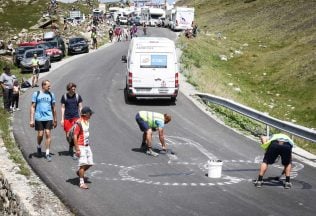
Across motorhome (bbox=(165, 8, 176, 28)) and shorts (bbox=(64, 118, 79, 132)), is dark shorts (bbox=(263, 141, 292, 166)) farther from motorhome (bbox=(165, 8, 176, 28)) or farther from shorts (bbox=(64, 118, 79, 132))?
motorhome (bbox=(165, 8, 176, 28))

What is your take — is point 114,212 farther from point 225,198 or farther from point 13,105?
point 13,105

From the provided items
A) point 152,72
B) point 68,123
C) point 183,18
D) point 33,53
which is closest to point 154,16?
point 183,18

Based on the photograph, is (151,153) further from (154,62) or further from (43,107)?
(154,62)

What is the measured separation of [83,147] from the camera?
1145 cm

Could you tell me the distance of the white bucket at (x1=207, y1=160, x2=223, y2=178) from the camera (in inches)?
491

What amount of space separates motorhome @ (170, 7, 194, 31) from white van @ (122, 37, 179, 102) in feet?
151

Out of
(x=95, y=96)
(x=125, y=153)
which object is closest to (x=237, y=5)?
(x=95, y=96)

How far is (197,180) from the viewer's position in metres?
12.4

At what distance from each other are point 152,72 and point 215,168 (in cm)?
1082

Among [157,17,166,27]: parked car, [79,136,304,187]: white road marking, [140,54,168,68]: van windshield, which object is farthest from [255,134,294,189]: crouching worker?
[157,17,166,27]: parked car

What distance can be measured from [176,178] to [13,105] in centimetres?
1111

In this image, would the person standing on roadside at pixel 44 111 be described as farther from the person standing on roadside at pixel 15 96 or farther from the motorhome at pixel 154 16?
the motorhome at pixel 154 16

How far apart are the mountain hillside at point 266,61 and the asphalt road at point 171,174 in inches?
374

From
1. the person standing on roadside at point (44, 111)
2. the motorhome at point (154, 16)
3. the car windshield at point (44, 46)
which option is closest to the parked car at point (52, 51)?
the car windshield at point (44, 46)
